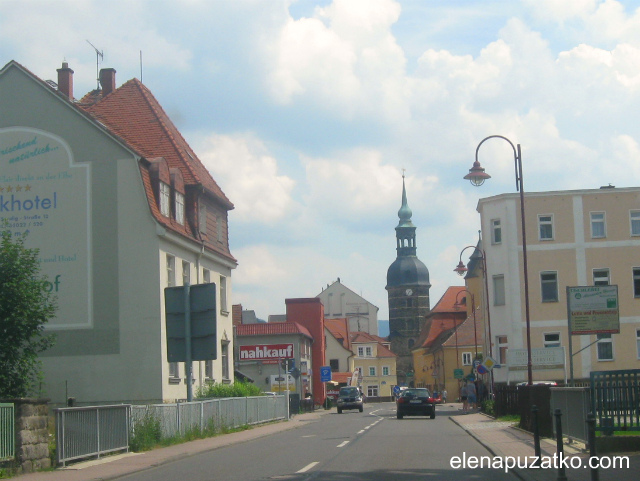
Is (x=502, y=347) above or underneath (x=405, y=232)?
underneath

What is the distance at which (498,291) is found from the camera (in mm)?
52469

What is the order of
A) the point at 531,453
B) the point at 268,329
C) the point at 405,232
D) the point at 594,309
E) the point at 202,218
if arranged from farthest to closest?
the point at 405,232 → the point at 268,329 → the point at 202,218 → the point at 594,309 → the point at 531,453

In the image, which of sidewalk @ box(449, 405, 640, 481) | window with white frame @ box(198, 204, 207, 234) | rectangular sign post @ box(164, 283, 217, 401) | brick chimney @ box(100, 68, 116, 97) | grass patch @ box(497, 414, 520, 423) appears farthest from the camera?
brick chimney @ box(100, 68, 116, 97)

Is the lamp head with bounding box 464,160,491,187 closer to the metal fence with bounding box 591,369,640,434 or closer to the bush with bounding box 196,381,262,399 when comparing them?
the metal fence with bounding box 591,369,640,434

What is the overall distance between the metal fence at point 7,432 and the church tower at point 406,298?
482 feet

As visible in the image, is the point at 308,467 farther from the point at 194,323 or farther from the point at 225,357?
the point at 225,357

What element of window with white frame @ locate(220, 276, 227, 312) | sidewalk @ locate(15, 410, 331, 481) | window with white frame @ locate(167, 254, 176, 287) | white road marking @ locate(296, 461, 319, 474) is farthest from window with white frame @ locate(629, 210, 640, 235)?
white road marking @ locate(296, 461, 319, 474)

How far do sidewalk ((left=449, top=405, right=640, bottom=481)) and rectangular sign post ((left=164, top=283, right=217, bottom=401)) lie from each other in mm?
7084

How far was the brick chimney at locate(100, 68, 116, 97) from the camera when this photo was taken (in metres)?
39.8

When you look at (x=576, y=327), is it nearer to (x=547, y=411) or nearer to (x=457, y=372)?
(x=547, y=411)

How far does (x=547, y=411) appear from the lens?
2177 cm

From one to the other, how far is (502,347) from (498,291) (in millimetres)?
3345

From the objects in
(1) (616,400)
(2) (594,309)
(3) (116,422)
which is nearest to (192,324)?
(3) (116,422)

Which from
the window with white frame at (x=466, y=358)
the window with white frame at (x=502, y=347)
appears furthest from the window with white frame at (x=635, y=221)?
the window with white frame at (x=466, y=358)
